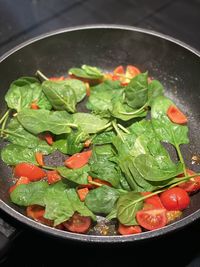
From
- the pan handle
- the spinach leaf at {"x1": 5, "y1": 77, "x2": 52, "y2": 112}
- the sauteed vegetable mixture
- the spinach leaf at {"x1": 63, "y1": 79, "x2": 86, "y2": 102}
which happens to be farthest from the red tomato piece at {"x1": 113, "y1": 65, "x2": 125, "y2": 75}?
the pan handle

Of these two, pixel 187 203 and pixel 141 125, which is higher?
pixel 141 125

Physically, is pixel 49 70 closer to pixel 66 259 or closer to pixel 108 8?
pixel 108 8

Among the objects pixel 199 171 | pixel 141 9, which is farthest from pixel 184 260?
pixel 141 9

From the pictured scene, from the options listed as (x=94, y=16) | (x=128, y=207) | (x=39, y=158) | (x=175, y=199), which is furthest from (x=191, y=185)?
(x=94, y=16)

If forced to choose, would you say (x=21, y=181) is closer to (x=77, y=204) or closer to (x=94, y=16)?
(x=77, y=204)

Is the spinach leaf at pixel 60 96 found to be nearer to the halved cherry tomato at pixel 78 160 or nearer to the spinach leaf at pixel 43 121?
the spinach leaf at pixel 43 121

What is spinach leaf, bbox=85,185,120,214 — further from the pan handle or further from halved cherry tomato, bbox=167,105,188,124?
halved cherry tomato, bbox=167,105,188,124
